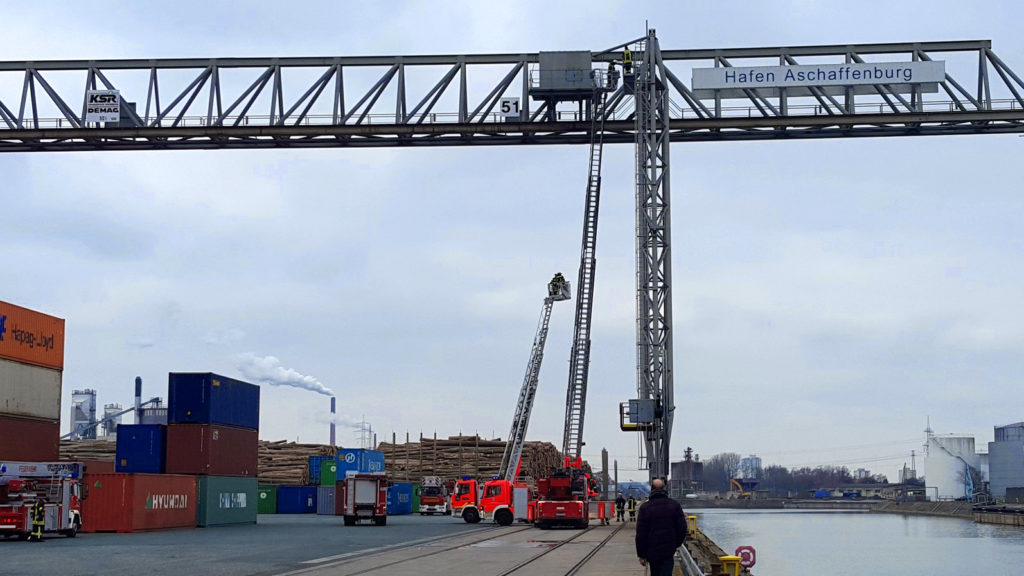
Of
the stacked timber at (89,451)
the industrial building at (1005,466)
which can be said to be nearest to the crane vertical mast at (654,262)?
the stacked timber at (89,451)

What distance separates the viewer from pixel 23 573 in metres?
21.4

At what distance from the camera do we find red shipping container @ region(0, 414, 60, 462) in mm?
37719

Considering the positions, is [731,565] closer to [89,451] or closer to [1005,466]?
[89,451]

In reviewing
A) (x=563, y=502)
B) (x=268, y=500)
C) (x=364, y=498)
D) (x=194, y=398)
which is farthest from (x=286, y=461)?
(x=563, y=502)

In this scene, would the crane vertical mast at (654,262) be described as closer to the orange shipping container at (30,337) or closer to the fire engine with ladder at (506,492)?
the fire engine with ladder at (506,492)

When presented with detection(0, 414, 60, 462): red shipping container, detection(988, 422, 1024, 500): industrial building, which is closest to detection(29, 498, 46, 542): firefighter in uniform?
detection(0, 414, 60, 462): red shipping container

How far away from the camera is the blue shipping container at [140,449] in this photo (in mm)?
44000

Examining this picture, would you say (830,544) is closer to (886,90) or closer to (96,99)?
(886,90)

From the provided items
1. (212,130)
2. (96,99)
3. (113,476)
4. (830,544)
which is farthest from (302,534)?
(830,544)

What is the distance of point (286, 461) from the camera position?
72500 mm

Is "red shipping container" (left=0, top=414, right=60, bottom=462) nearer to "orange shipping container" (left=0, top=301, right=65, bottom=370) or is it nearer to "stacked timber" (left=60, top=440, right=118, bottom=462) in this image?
"orange shipping container" (left=0, top=301, right=65, bottom=370)

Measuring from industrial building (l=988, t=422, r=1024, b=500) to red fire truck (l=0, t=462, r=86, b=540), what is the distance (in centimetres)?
14875

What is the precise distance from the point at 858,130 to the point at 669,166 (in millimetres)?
7834

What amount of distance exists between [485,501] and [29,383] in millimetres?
19983
